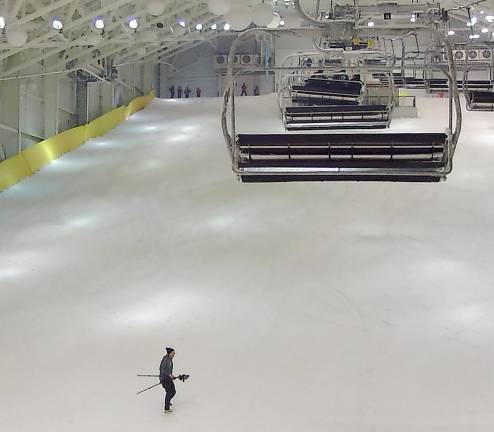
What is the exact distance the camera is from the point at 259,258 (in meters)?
11.0

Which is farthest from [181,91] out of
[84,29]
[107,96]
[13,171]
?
[13,171]

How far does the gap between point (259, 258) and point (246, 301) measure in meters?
1.76

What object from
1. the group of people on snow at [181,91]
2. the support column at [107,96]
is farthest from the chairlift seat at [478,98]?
the group of people on snow at [181,91]

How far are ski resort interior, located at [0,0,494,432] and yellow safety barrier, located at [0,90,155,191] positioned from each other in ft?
0.23

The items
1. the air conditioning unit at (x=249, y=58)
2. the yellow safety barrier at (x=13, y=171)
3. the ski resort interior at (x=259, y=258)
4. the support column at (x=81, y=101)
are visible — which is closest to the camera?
the ski resort interior at (x=259, y=258)

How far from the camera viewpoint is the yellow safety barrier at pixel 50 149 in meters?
15.8

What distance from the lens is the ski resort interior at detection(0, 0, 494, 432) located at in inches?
247

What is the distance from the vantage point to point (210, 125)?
2109 centimetres

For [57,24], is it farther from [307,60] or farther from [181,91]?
[181,91]

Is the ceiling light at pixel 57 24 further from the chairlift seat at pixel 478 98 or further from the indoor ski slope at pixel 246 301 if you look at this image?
the chairlift seat at pixel 478 98

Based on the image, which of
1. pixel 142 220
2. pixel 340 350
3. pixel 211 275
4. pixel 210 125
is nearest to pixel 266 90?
pixel 210 125

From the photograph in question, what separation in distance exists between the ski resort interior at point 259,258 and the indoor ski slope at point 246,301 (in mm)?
36

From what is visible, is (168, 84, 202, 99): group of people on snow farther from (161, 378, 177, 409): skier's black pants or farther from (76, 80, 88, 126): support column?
(161, 378, 177, 409): skier's black pants

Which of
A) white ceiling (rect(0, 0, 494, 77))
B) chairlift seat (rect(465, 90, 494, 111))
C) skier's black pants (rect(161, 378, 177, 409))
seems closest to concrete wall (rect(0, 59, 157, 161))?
white ceiling (rect(0, 0, 494, 77))
